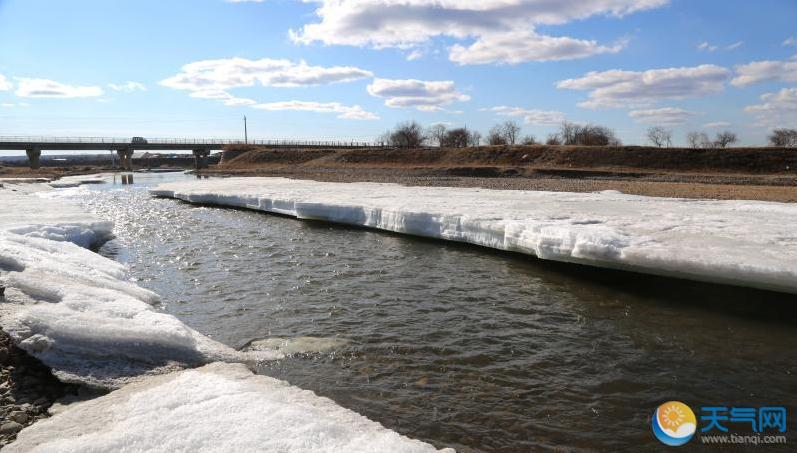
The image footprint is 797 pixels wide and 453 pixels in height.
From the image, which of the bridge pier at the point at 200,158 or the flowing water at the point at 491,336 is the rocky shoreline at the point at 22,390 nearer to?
the flowing water at the point at 491,336

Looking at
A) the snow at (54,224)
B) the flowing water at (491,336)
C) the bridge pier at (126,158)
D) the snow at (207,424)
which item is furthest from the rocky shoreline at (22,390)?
the bridge pier at (126,158)

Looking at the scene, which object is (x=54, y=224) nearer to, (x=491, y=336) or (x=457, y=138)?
(x=491, y=336)

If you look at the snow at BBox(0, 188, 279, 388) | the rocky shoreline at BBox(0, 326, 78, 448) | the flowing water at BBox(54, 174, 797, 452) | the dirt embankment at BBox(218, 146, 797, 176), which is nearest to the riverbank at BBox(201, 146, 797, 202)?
the dirt embankment at BBox(218, 146, 797, 176)

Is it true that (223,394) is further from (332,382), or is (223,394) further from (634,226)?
(634,226)

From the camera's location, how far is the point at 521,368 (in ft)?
20.2

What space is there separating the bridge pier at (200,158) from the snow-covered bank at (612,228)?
258ft

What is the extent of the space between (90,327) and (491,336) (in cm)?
505

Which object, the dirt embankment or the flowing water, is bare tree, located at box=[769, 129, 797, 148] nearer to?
the dirt embankment

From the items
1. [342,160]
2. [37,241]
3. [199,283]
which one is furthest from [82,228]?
Answer: [342,160]

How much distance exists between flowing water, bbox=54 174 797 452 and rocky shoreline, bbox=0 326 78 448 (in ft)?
6.85

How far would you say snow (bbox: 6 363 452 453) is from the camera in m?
3.71

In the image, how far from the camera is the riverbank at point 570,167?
31.7m

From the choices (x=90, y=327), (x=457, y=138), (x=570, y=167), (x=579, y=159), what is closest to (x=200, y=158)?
(x=457, y=138)

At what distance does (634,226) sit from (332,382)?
804 cm
